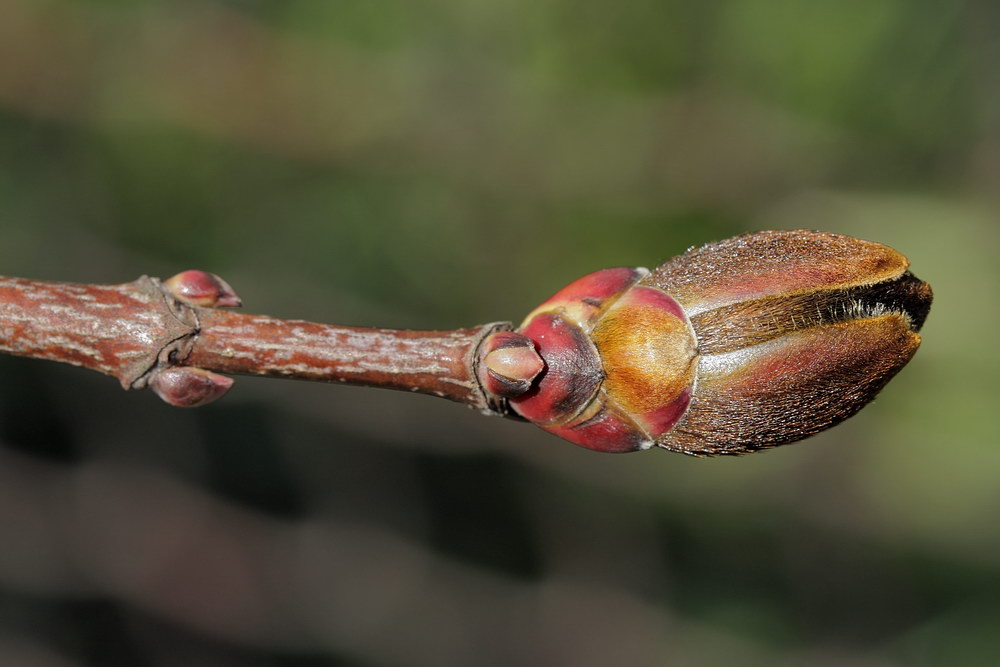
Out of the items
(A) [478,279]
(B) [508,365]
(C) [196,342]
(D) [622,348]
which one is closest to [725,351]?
(D) [622,348]

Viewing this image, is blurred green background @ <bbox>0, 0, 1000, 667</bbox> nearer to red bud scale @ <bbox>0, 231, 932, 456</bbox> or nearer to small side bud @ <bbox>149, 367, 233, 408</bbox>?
red bud scale @ <bbox>0, 231, 932, 456</bbox>

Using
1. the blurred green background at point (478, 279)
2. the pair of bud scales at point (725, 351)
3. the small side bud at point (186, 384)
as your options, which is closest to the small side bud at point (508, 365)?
the pair of bud scales at point (725, 351)

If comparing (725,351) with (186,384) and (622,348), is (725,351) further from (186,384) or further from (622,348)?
(186,384)

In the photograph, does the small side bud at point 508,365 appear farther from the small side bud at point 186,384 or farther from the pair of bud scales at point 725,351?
the small side bud at point 186,384

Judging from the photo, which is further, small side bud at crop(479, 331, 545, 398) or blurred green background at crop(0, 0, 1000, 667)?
blurred green background at crop(0, 0, 1000, 667)

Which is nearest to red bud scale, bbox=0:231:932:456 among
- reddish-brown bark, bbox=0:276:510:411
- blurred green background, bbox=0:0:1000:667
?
reddish-brown bark, bbox=0:276:510:411
